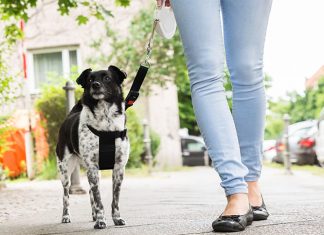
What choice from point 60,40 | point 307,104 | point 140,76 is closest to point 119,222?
point 140,76

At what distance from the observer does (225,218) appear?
305 centimetres

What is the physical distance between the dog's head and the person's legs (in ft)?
2.74

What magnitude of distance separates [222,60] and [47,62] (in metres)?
18.2

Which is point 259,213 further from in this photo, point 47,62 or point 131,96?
point 47,62

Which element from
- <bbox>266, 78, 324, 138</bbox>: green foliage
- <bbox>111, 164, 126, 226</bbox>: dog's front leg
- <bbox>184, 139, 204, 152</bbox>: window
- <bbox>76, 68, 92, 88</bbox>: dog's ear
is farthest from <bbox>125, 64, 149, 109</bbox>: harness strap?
<bbox>266, 78, 324, 138</bbox>: green foliage

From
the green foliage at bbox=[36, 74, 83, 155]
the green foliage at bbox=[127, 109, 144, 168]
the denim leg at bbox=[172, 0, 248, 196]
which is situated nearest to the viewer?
the denim leg at bbox=[172, 0, 248, 196]

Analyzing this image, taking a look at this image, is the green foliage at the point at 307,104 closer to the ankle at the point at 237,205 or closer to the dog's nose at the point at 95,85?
the dog's nose at the point at 95,85

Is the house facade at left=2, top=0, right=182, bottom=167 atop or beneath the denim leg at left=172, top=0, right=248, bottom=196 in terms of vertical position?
atop

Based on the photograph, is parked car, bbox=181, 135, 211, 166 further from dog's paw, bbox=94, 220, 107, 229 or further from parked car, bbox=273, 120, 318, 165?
dog's paw, bbox=94, 220, 107, 229

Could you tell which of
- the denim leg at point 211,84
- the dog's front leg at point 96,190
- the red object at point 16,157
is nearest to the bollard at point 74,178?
the dog's front leg at point 96,190

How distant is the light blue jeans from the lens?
3.19 metres

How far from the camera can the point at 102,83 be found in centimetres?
402

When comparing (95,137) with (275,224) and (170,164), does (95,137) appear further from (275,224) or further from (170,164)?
(170,164)

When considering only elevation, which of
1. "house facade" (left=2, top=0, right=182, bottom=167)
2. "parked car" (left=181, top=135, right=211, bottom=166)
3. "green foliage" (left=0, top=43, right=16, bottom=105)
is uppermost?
"house facade" (left=2, top=0, right=182, bottom=167)
